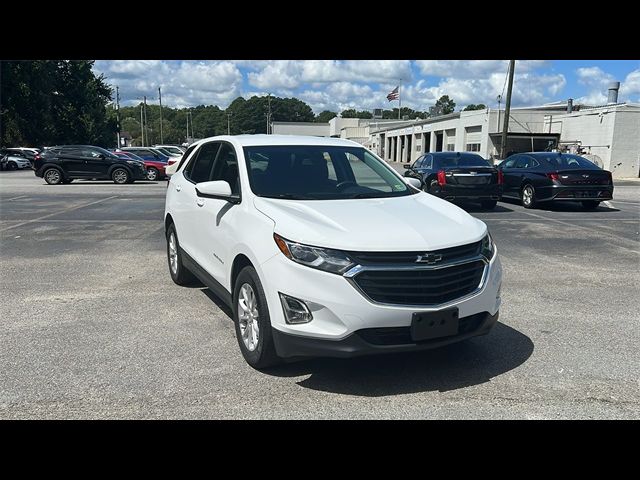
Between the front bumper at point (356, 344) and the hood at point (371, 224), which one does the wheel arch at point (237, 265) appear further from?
the front bumper at point (356, 344)

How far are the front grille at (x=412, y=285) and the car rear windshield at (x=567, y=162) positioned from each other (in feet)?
38.2

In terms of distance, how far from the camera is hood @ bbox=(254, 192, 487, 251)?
361 cm

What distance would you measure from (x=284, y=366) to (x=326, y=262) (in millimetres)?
1067

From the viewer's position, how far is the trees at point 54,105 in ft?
159

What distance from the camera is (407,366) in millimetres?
4191

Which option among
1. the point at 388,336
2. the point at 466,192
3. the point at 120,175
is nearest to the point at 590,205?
the point at 466,192

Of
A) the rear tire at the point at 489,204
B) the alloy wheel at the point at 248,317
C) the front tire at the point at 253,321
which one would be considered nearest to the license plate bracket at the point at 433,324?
the front tire at the point at 253,321

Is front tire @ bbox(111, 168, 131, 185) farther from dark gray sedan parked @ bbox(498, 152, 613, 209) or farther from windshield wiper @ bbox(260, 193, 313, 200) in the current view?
windshield wiper @ bbox(260, 193, 313, 200)

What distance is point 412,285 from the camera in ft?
11.8

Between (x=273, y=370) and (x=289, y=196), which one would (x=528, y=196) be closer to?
(x=289, y=196)

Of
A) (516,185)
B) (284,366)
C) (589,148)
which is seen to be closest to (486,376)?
(284,366)

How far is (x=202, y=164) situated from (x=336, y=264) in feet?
9.38

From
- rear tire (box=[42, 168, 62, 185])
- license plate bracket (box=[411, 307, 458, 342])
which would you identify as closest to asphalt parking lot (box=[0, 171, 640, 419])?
license plate bracket (box=[411, 307, 458, 342])

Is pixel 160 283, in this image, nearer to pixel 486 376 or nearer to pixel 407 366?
pixel 407 366
